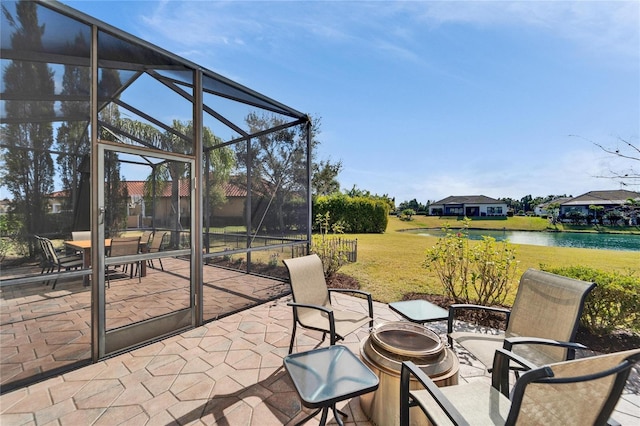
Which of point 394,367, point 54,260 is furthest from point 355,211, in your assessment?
point 394,367

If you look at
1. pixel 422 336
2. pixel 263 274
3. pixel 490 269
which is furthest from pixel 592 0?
pixel 263 274

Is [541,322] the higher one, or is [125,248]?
[125,248]

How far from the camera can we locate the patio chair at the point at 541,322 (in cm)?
196

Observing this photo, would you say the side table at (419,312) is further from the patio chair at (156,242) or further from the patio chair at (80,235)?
the patio chair at (80,235)

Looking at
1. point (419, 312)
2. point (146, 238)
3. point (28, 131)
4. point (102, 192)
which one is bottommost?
point (419, 312)

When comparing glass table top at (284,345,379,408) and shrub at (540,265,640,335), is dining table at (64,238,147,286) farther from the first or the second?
shrub at (540,265,640,335)

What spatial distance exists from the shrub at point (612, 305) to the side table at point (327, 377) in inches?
127

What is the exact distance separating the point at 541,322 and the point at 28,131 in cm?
487

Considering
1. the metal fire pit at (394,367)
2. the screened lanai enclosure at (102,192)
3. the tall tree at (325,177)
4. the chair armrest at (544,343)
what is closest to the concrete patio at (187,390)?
the metal fire pit at (394,367)

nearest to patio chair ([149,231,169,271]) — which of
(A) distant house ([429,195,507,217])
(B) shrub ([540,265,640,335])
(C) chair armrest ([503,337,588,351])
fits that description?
(C) chair armrest ([503,337,588,351])

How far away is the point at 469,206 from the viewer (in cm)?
4606

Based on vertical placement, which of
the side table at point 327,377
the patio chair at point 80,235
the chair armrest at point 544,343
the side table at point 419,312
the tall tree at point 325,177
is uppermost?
the tall tree at point 325,177

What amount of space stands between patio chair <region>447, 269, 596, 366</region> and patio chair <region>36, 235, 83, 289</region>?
3766mm

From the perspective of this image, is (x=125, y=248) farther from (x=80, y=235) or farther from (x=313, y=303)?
(x=313, y=303)
